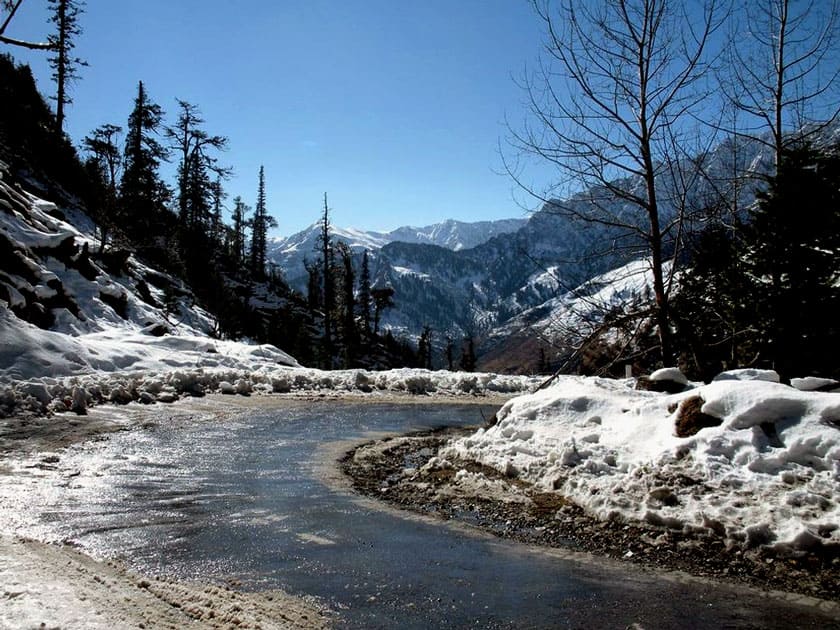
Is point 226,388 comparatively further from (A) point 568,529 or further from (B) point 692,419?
(B) point 692,419

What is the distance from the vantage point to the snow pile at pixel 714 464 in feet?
17.1

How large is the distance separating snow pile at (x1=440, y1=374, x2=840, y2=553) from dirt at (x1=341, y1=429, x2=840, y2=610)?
163 mm

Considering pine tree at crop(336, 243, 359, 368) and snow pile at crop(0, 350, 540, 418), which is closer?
snow pile at crop(0, 350, 540, 418)

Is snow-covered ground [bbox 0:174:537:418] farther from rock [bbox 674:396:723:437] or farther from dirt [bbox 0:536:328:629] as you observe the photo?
rock [bbox 674:396:723:437]

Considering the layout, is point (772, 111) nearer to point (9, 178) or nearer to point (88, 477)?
point (88, 477)

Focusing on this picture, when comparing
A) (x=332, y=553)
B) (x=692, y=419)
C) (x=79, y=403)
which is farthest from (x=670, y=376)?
(x=79, y=403)

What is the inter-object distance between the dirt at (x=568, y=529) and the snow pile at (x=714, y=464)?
0.16m

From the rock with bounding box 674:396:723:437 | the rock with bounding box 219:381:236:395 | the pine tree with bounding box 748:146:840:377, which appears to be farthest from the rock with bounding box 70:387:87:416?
the pine tree with bounding box 748:146:840:377

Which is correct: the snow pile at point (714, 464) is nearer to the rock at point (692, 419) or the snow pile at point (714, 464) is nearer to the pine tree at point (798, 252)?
the rock at point (692, 419)

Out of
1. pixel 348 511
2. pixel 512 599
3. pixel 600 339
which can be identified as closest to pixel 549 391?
pixel 600 339

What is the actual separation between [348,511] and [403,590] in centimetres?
233

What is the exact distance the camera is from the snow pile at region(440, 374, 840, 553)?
5.20 meters

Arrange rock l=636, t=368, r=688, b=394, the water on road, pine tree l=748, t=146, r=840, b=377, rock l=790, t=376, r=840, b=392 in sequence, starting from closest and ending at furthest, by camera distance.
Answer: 1. the water on road
2. rock l=790, t=376, r=840, b=392
3. rock l=636, t=368, r=688, b=394
4. pine tree l=748, t=146, r=840, b=377

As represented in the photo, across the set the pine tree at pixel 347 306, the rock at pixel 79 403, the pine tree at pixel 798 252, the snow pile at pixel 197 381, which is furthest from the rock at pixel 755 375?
the pine tree at pixel 347 306
